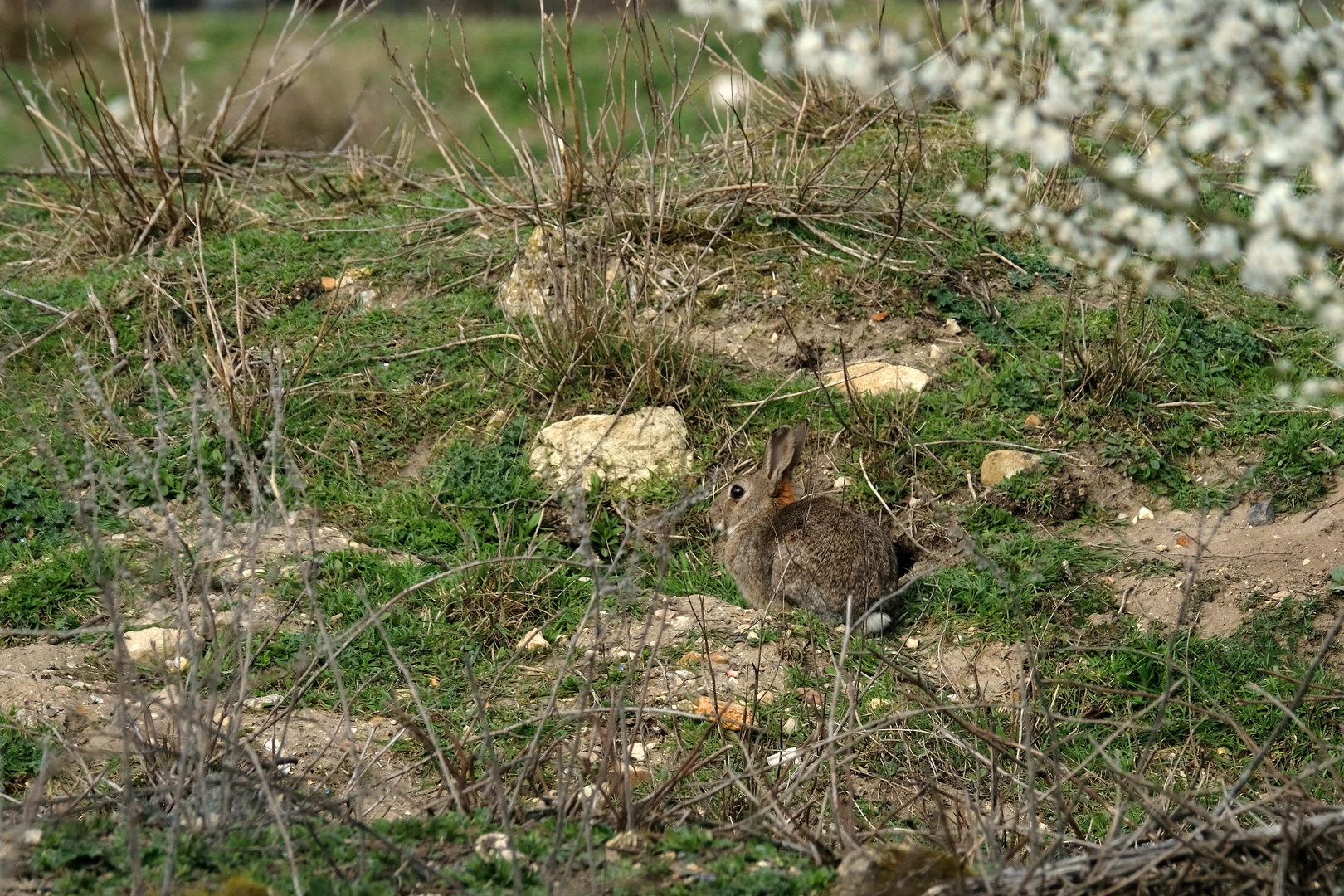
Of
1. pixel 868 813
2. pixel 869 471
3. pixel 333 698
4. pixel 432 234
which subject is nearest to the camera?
pixel 868 813

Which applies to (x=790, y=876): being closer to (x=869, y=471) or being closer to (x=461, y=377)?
(x=869, y=471)

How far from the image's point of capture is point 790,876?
2848mm

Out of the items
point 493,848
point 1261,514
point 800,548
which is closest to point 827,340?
point 800,548

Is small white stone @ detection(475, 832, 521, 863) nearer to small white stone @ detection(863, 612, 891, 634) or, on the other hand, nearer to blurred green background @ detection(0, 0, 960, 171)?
small white stone @ detection(863, 612, 891, 634)

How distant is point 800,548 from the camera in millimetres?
5066

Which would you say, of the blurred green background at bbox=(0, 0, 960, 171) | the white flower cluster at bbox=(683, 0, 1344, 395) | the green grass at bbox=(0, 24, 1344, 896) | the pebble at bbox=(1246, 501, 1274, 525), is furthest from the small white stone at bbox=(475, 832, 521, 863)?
the blurred green background at bbox=(0, 0, 960, 171)

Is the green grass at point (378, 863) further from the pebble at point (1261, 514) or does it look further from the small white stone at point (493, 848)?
the pebble at point (1261, 514)

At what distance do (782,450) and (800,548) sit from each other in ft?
1.83

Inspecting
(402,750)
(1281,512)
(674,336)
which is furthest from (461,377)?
(1281,512)

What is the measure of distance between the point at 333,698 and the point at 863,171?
418 cm

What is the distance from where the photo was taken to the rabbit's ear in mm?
5449

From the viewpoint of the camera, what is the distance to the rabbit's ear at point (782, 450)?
5449 millimetres

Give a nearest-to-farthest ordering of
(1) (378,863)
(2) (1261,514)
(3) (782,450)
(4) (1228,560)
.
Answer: (1) (378,863) → (4) (1228,560) → (2) (1261,514) → (3) (782,450)

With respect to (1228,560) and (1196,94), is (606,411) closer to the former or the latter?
(1228,560)
